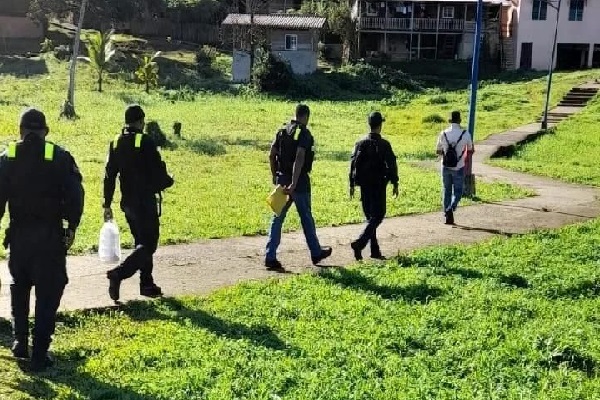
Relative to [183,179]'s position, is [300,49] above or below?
above

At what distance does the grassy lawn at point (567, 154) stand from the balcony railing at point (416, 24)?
2265cm

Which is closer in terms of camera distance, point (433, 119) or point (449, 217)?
point (449, 217)

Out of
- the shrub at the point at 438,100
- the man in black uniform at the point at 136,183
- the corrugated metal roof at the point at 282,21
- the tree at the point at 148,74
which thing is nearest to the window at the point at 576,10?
the corrugated metal roof at the point at 282,21

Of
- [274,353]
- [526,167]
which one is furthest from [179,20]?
[274,353]

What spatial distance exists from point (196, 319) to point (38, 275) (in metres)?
1.51

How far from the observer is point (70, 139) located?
20234 mm

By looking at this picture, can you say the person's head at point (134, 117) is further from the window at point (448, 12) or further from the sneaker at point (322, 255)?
the window at point (448, 12)

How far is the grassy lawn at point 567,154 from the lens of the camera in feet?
54.3

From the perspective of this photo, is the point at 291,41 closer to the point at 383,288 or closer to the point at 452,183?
the point at 452,183

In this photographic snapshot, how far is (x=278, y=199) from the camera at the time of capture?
806 centimetres

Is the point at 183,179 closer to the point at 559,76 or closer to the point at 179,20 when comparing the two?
the point at 559,76

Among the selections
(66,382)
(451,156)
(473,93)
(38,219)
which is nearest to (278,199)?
(38,219)

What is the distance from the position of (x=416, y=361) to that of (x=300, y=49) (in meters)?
40.1

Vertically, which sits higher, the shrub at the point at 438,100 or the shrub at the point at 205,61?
the shrub at the point at 205,61
